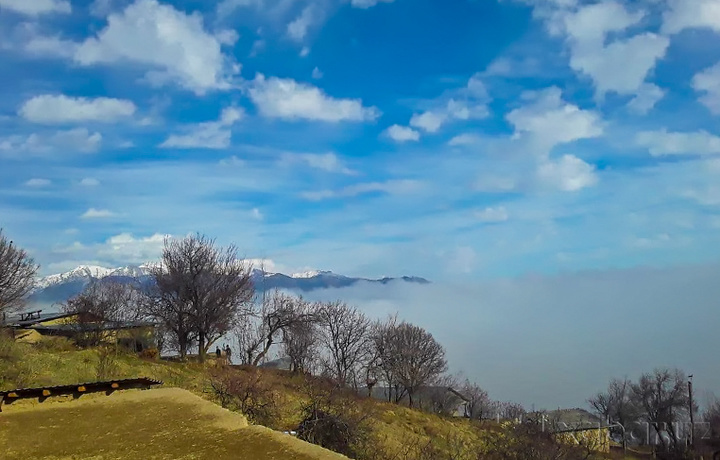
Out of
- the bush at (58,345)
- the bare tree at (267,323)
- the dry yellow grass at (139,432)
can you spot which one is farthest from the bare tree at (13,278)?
the dry yellow grass at (139,432)

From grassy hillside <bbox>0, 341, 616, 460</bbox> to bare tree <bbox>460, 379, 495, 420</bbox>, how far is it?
28.7m

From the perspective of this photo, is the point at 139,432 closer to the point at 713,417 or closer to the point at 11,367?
the point at 11,367

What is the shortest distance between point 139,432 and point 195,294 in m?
29.7

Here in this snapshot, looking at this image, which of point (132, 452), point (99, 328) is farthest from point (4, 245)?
point (132, 452)

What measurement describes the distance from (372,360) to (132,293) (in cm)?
2447

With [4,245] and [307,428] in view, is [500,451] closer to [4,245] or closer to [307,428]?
[307,428]

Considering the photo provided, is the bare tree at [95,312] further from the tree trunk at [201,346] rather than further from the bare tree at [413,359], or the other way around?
the bare tree at [413,359]

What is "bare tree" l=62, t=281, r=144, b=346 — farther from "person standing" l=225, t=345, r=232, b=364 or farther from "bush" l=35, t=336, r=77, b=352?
"person standing" l=225, t=345, r=232, b=364

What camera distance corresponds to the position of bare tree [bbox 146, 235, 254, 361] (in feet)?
115

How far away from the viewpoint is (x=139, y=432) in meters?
6.49

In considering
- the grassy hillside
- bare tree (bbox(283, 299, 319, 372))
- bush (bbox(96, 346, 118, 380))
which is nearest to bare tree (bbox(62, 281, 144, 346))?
the grassy hillside

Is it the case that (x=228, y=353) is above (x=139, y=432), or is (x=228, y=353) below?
below

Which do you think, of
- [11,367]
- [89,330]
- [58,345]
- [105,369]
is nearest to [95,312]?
[89,330]

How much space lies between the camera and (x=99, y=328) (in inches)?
1396
